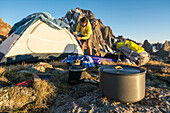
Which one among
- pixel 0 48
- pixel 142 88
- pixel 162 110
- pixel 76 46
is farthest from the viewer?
pixel 76 46

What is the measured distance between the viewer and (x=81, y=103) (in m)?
1.71

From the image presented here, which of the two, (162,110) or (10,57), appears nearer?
(162,110)

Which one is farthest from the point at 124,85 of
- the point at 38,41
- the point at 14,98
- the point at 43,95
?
the point at 38,41

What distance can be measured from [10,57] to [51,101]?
423cm

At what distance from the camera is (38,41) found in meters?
5.94


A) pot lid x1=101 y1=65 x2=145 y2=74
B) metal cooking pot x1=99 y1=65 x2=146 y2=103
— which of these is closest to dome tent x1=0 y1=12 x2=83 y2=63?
pot lid x1=101 y1=65 x2=145 y2=74

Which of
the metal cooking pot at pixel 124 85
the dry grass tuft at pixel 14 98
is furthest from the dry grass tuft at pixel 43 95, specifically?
the metal cooking pot at pixel 124 85

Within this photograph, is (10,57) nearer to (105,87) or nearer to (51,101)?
(51,101)

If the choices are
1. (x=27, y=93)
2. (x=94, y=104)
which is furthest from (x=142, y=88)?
(x=27, y=93)

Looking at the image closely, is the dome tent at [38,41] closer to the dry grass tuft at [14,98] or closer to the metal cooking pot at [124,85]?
the dry grass tuft at [14,98]

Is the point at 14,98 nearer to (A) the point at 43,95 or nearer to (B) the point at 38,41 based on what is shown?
(A) the point at 43,95

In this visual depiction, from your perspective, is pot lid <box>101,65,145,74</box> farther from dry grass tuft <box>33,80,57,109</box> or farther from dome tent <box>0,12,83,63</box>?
dome tent <box>0,12,83,63</box>

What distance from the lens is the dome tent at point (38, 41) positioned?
16.5ft

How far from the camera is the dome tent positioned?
198 inches
